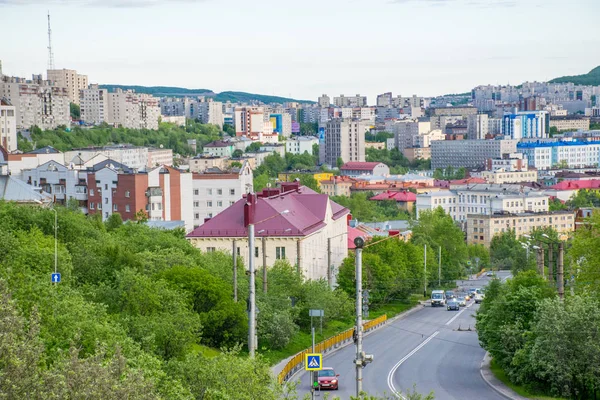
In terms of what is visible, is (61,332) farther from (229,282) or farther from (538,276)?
(538,276)

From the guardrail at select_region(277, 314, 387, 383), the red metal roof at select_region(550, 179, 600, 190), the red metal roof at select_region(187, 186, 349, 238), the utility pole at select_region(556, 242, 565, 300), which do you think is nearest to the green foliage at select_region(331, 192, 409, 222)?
the red metal roof at select_region(550, 179, 600, 190)

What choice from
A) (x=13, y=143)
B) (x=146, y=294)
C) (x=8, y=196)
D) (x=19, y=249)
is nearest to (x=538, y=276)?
(x=146, y=294)

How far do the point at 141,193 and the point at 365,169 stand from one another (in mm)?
120757

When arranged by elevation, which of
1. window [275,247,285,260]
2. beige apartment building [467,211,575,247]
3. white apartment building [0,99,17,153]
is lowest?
beige apartment building [467,211,575,247]

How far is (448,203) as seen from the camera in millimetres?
134750

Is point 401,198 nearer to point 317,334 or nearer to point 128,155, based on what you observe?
point 128,155

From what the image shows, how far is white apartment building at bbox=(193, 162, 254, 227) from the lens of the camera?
79875mm

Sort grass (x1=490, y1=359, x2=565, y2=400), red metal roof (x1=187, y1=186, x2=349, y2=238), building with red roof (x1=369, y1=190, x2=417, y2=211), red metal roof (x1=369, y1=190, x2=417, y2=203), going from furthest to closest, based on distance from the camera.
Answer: red metal roof (x1=369, y1=190, x2=417, y2=203)
building with red roof (x1=369, y1=190, x2=417, y2=211)
red metal roof (x1=187, y1=186, x2=349, y2=238)
grass (x1=490, y1=359, x2=565, y2=400)

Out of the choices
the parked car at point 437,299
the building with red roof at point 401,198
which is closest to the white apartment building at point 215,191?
the parked car at point 437,299

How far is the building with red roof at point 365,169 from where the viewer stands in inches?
7505

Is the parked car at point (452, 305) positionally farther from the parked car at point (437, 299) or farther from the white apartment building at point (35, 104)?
the white apartment building at point (35, 104)

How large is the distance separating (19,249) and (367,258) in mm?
26415

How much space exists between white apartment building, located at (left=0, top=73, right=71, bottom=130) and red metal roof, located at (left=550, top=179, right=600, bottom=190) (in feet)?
228

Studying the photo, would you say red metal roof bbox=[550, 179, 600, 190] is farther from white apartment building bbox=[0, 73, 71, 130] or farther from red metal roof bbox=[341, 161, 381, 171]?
white apartment building bbox=[0, 73, 71, 130]
